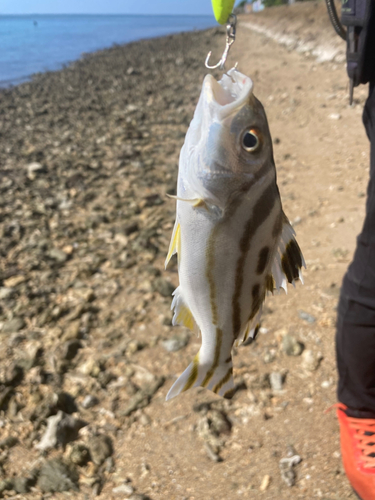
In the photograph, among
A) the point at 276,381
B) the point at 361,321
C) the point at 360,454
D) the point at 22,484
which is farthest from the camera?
the point at 276,381

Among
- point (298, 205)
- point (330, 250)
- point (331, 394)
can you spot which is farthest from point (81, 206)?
point (331, 394)

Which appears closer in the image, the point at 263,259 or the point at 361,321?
the point at 263,259

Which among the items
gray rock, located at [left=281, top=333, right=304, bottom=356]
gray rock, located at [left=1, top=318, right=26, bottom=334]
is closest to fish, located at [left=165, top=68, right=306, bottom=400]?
gray rock, located at [left=281, top=333, right=304, bottom=356]

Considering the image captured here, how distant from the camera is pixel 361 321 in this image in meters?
2.79

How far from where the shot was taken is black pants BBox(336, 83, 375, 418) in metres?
2.67

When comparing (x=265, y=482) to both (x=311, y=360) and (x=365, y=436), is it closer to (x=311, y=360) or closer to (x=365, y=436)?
(x=365, y=436)

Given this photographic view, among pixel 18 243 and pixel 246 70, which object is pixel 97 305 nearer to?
pixel 18 243

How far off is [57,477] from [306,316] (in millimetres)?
3116

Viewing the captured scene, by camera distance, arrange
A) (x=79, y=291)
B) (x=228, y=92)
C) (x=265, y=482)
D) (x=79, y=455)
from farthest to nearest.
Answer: (x=79, y=291) < (x=79, y=455) < (x=265, y=482) < (x=228, y=92)

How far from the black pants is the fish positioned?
1353 millimetres

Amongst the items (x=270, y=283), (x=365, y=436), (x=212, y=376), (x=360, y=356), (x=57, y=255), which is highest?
(x=270, y=283)

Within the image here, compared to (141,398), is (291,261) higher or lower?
higher

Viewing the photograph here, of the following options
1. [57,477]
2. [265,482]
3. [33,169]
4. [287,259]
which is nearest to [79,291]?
[57,477]

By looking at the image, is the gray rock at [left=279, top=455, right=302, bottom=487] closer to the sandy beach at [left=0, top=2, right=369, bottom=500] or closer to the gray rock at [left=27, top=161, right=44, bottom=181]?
the sandy beach at [left=0, top=2, right=369, bottom=500]
